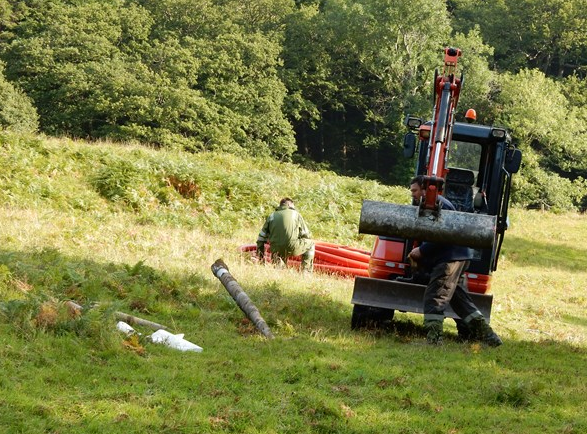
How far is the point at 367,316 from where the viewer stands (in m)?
11.1

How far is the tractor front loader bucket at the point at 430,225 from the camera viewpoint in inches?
381

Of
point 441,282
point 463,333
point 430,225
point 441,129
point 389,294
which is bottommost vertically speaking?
point 463,333

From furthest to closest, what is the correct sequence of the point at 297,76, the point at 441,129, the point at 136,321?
the point at 297,76 → the point at 441,129 → the point at 136,321

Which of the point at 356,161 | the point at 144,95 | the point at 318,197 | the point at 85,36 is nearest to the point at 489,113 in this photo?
the point at 356,161

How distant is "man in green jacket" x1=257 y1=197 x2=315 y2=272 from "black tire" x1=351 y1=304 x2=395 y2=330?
4942mm

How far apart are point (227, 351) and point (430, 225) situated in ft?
8.49

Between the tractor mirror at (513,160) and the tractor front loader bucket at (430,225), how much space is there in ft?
8.21

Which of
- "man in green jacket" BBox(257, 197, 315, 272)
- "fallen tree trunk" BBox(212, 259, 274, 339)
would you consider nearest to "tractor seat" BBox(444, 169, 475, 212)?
"fallen tree trunk" BBox(212, 259, 274, 339)

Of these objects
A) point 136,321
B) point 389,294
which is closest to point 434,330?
point 389,294

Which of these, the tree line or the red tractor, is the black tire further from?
the tree line

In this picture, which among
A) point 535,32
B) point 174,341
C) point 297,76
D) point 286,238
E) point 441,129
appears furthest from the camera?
point 535,32

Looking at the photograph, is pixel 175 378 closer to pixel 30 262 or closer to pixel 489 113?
pixel 30 262

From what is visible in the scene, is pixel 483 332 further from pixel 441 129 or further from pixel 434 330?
pixel 441 129

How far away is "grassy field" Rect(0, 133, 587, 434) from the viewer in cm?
700
